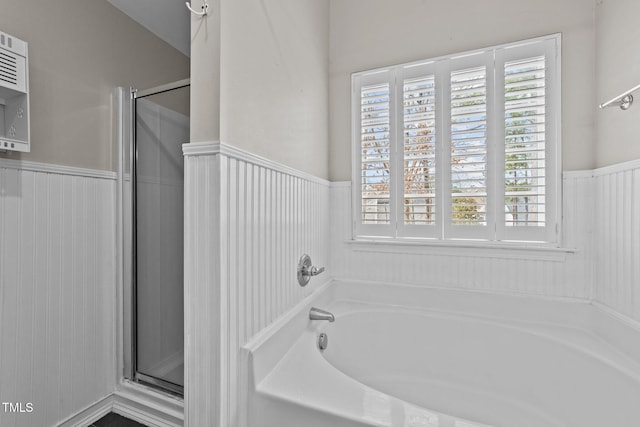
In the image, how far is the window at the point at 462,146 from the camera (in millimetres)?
1602

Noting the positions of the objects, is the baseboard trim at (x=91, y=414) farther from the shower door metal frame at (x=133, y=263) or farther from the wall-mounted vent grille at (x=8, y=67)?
the wall-mounted vent grille at (x=8, y=67)

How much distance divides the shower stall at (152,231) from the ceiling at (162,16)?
0.62 meters

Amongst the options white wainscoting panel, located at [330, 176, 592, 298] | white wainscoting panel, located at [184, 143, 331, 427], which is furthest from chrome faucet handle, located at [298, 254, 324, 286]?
white wainscoting panel, located at [330, 176, 592, 298]

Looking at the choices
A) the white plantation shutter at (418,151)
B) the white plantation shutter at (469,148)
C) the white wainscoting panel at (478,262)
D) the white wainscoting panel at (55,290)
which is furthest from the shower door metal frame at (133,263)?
the white plantation shutter at (469,148)

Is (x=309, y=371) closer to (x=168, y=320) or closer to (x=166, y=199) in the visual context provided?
(x=168, y=320)

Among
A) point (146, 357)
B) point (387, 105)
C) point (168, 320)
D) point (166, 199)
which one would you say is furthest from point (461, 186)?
point (146, 357)

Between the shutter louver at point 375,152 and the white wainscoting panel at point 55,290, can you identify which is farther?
the shutter louver at point 375,152

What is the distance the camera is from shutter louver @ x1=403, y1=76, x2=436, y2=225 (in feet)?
5.93

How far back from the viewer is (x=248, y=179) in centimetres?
110

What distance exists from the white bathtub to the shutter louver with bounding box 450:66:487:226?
0.50m

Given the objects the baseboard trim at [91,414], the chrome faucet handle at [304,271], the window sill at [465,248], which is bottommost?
the baseboard trim at [91,414]

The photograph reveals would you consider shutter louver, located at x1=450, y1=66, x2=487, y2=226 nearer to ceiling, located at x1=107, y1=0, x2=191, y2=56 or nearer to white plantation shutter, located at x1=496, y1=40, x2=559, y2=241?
white plantation shutter, located at x1=496, y1=40, x2=559, y2=241

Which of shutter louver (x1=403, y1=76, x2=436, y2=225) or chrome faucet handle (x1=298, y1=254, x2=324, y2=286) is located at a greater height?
shutter louver (x1=403, y1=76, x2=436, y2=225)

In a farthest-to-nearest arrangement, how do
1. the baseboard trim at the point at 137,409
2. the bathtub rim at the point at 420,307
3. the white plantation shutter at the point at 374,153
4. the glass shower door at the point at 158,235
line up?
the white plantation shutter at the point at 374,153 → the glass shower door at the point at 158,235 → the baseboard trim at the point at 137,409 → the bathtub rim at the point at 420,307
